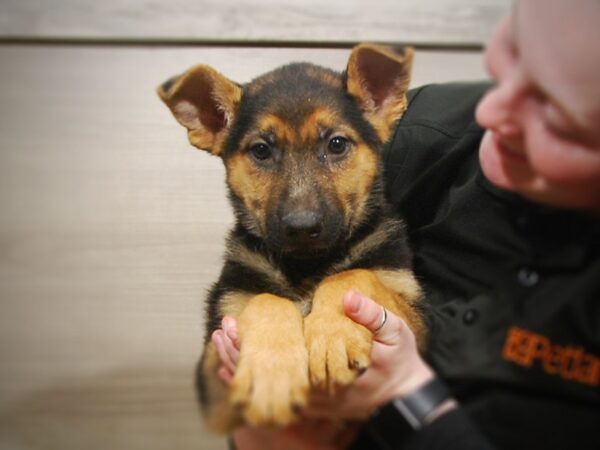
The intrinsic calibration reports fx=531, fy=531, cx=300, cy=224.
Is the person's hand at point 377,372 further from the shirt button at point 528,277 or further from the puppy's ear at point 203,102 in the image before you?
the puppy's ear at point 203,102

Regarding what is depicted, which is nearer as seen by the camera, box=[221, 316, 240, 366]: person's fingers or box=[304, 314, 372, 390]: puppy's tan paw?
box=[304, 314, 372, 390]: puppy's tan paw

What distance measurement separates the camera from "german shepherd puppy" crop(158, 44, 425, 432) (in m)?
0.92

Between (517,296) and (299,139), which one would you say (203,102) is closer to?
(299,139)

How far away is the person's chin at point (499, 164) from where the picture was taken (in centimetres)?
75

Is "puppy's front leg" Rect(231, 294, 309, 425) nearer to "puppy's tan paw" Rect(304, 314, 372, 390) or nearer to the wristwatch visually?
"puppy's tan paw" Rect(304, 314, 372, 390)

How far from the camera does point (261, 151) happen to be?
1298mm

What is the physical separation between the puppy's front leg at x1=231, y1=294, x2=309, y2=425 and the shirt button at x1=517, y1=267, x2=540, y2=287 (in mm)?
370

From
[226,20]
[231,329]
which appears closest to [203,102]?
[226,20]

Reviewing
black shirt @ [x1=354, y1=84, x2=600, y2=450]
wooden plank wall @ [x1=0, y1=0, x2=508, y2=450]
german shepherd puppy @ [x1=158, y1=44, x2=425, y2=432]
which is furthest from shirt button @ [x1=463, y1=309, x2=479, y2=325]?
wooden plank wall @ [x1=0, y1=0, x2=508, y2=450]

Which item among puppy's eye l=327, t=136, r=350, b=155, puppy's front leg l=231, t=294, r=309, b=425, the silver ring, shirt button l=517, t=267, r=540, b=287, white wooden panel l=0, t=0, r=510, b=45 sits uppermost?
white wooden panel l=0, t=0, r=510, b=45

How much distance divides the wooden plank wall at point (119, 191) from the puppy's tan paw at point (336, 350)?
9.2 inches

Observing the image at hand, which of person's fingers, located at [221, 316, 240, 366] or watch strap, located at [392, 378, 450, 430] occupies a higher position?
watch strap, located at [392, 378, 450, 430]

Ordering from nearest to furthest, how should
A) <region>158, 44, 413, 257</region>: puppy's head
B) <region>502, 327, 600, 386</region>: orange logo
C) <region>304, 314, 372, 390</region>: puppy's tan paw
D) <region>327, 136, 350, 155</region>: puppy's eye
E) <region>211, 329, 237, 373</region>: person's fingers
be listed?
<region>502, 327, 600, 386</region>: orange logo < <region>304, 314, 372, 390</region>: puppy's tan paw < <region>211, 329, 237, 373</region>: person's fingers < <region>158, 44, 413, 257</region>: puppy's head < <region>327, 136, 350, 155</region>: puppy's eye

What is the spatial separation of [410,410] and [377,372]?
101mm
